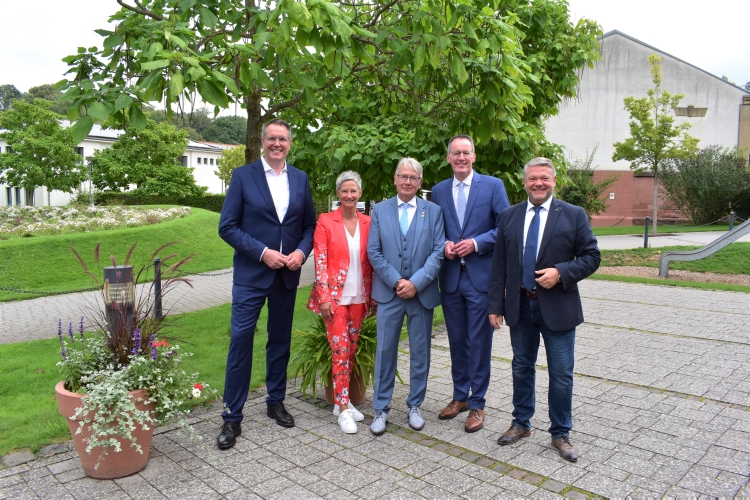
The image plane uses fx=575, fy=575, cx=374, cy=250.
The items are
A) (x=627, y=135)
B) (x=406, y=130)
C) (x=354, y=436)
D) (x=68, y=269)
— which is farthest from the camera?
(x=627, y=135)

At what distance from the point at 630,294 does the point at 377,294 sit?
8.50 meters

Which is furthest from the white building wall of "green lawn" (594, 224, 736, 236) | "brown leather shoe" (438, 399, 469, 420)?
"brown leather shoe" (438, 399, 469, 420)

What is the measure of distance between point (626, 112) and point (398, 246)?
31824 mm

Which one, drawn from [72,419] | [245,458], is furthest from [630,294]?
[72,419]

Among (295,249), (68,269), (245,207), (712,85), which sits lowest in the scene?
(68,269)

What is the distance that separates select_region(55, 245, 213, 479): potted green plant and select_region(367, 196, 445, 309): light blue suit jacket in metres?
1.54

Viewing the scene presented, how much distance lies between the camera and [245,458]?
4.02m

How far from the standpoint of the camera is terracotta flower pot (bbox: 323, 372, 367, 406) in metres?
5.02

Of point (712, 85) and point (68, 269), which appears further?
point (712, 85)

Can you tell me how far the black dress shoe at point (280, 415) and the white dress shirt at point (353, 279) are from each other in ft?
3.31

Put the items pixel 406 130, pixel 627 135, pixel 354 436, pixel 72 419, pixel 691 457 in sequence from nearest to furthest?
pixel 72 419 < pixel 691 457 < pixel 354 436 < pixel 406 130 < pixel 627 135

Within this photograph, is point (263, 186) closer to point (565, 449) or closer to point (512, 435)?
point (512, 435)

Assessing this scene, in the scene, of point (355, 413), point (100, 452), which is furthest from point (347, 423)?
point (100, 452)

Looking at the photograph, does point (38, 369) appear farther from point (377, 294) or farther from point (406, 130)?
point (406, 130)
